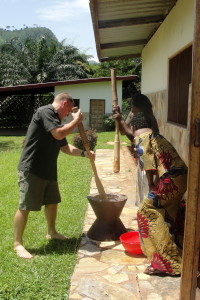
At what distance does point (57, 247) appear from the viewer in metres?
4.40

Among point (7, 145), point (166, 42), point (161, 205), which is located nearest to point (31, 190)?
point (161, 205)

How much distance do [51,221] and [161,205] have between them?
1.52 meters

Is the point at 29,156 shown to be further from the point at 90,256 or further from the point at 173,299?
the point at 173,299

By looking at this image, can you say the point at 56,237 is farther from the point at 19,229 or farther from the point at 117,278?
the point at 117,278

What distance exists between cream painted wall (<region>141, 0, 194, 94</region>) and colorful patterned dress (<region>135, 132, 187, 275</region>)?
6.12 feet

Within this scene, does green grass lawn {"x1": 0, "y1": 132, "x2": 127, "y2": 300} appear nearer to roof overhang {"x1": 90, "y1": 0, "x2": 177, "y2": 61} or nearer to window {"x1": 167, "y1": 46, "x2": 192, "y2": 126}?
window {"x1": 167, "y1": 46, "x2": 192, "y2": 126}

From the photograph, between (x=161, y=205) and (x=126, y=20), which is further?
(x=126, y=20)

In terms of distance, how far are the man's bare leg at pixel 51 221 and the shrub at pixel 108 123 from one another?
16.2 m

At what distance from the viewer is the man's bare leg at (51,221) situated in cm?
458

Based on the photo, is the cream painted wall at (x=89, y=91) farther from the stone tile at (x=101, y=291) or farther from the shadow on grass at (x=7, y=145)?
the stone tile at (x=101, y=291)

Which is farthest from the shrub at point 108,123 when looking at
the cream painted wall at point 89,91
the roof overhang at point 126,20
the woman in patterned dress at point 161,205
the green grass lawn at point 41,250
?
the woman in patterned dress at point 161,205

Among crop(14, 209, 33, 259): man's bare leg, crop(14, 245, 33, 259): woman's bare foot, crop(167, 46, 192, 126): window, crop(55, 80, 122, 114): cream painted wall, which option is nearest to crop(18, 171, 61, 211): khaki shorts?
crop(14, 209, 33, 259): man's bare leg

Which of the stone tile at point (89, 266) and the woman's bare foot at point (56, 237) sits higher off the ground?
the woman's bare foot at point (56, 237)

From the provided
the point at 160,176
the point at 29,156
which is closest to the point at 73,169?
the point at 29,156
